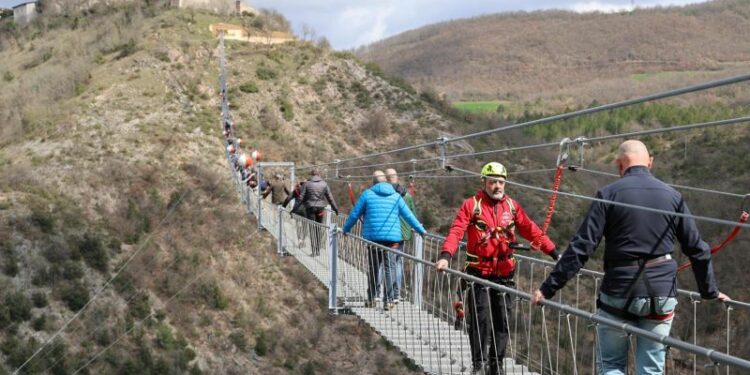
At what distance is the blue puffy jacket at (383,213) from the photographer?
288 inches

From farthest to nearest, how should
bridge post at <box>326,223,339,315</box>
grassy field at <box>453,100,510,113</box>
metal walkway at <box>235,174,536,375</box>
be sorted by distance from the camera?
grassy field at <box>453,100,510,113</box>
bridge post at <box>326,223,339,315</box>
metal walkway at <box>235,174,536,375</box>

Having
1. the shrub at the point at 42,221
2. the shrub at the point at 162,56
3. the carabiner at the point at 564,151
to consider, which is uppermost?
the shrub at the point at 162,56

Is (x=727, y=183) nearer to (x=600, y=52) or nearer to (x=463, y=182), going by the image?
(x=463, y=182)

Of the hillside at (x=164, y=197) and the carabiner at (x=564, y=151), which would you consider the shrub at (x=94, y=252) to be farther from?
the carabiner at (x=564, y=151)

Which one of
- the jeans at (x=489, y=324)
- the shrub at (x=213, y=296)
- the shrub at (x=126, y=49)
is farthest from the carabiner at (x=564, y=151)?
the shrub at (x=126, y=49)

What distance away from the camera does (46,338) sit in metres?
21.2

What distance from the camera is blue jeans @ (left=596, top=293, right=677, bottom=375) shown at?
3732 mm

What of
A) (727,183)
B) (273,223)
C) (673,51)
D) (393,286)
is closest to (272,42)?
(727,183)

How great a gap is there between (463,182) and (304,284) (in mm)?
10535

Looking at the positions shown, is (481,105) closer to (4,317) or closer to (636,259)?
(4,317)

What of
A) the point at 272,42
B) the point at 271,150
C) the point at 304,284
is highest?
the point at 272,42

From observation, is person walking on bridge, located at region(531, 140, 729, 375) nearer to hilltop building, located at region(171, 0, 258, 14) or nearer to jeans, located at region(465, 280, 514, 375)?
jeans, located at region(465, 280, 514, 375)

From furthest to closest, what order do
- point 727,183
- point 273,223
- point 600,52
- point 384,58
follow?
point 384,58 < point 600,52 < point 727,183 < point 273,223

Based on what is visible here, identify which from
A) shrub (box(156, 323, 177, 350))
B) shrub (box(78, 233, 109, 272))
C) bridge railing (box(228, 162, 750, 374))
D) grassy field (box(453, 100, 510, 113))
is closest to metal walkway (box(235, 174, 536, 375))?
bridge railing (box(228, 162, 750, 374))
